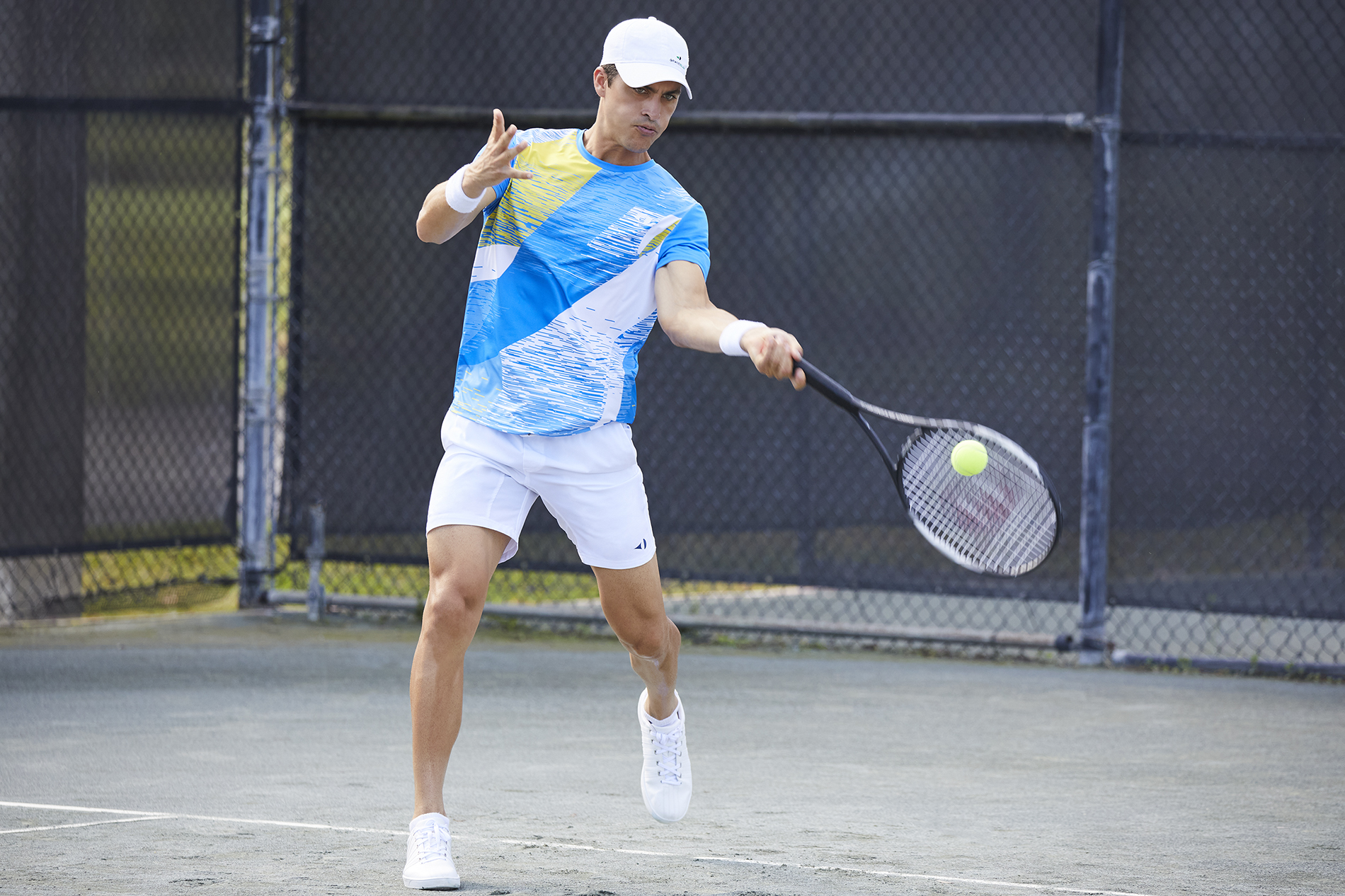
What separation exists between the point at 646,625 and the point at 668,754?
→ 13.3 inches

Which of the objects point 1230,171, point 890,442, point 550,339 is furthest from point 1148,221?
point 550,339

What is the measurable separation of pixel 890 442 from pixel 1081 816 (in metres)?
2.96

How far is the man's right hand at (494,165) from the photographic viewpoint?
3.72m

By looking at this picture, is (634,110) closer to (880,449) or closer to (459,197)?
(459,197)

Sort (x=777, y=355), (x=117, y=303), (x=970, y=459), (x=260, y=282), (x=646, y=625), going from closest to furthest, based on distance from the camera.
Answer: (x=777, y=355) → (x=970, y=459) → (x=646, y=625) → (x=117, y=303) → (x=260, y=282)

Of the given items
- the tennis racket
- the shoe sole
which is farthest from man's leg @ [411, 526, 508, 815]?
the tennis racket

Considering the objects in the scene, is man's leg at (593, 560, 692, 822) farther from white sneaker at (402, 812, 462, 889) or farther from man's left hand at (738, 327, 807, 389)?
man's left hand at (738, 327, 807, 389)

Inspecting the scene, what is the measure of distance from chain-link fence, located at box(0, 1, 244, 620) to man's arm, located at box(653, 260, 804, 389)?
425 centimetres

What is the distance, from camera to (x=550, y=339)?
396 cm

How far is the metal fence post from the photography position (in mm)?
7895

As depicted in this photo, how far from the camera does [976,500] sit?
3939 millimetres

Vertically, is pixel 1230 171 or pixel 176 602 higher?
pixel 1230 171

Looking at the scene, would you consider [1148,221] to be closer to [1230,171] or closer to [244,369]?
[1230,171]

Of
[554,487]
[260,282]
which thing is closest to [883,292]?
[260,282]
